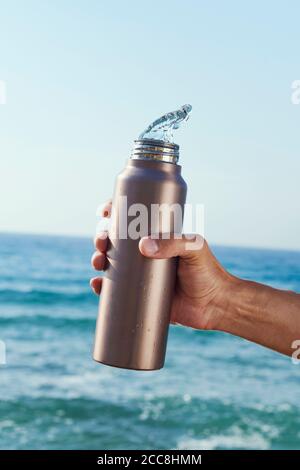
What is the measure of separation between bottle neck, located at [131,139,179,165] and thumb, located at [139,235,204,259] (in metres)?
0.18

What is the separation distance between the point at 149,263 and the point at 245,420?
8.74 meters


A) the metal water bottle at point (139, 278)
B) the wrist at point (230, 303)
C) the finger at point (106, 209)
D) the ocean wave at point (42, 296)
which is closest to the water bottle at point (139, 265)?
the metal water bottle at point (139, 278)

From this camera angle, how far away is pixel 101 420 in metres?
9.30

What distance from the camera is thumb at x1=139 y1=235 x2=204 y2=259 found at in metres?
1.69

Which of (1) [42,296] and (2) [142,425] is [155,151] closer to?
(2) [142,425]

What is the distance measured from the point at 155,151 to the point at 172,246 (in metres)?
0.22

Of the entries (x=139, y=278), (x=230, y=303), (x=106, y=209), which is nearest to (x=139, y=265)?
(x=139, y=278)

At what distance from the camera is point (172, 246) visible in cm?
173

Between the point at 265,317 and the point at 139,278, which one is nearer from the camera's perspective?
the point at 139,278

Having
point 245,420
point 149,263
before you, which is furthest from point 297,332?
point 245,420

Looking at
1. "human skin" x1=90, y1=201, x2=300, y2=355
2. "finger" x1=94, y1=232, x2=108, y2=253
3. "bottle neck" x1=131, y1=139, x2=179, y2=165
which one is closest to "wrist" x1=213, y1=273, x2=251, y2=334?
"human skin" x1=90, y1=201, x2=300, y2=355

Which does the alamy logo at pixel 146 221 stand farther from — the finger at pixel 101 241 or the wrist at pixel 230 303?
the wrist at pixel 230 303

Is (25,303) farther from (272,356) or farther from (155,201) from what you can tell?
(155,201)

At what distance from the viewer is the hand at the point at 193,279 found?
68.1 inches
